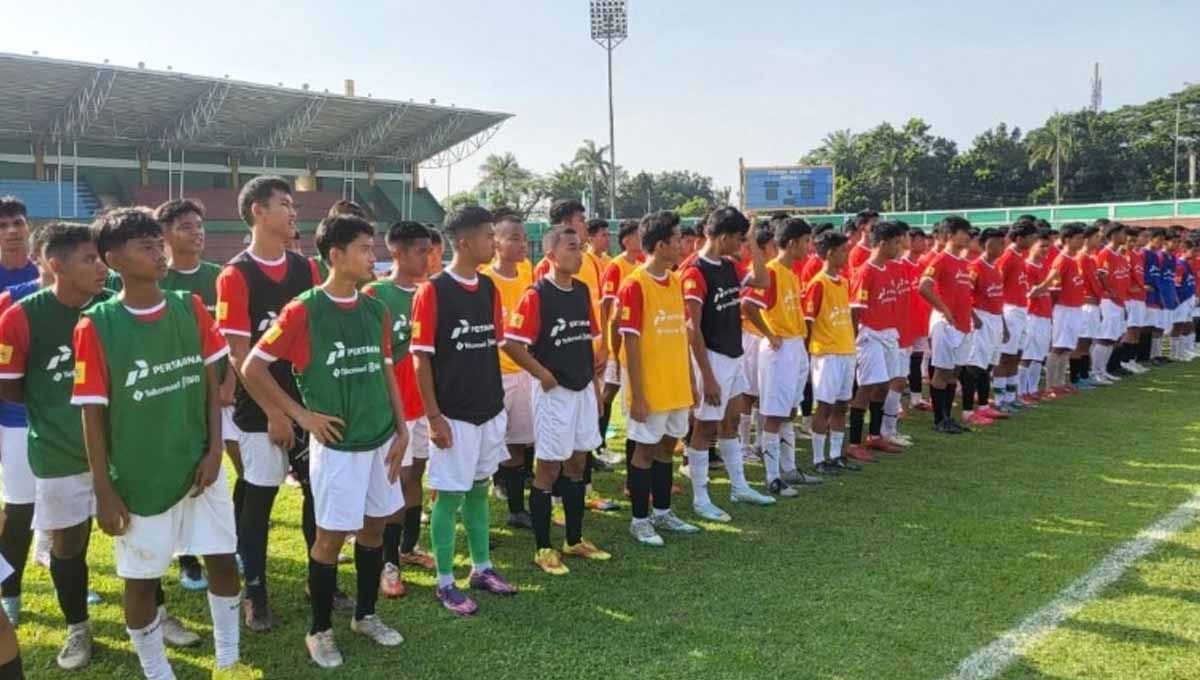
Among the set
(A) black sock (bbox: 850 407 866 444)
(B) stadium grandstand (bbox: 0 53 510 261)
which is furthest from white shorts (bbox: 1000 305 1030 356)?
(B) stadium grandstand (bbox: 0 53 510 261)

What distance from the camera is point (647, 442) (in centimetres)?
536

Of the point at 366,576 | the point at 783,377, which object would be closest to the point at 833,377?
the point at 783,377

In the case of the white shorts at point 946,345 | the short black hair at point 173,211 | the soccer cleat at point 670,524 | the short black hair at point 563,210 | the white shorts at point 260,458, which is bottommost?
the soccer cleat at point 670,524

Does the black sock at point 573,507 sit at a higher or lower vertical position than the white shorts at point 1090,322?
lower

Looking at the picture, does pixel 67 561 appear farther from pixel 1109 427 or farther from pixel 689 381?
pixel 1109 427

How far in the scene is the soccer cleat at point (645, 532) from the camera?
17.6 feet

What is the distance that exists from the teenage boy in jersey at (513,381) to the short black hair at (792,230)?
199 centimetres

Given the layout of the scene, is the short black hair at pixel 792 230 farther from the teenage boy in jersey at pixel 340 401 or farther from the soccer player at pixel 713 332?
the teenage boy in jersey at pixel 340 401

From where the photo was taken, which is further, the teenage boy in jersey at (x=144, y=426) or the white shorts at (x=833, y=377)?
the white shorts at (x=833, y=377)

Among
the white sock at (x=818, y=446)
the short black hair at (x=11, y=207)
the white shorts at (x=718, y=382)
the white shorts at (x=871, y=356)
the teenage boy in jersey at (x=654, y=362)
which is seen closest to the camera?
the short black hair at (x=11, y=207)

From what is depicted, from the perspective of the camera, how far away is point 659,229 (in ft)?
17.8

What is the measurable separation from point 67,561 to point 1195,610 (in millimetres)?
5284

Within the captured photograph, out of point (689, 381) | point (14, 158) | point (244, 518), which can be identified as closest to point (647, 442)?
point (689, 381)

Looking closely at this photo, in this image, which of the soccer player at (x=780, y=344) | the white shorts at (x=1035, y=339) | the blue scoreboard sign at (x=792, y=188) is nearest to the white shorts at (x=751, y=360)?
the soccer player at (x=780, y=344)
